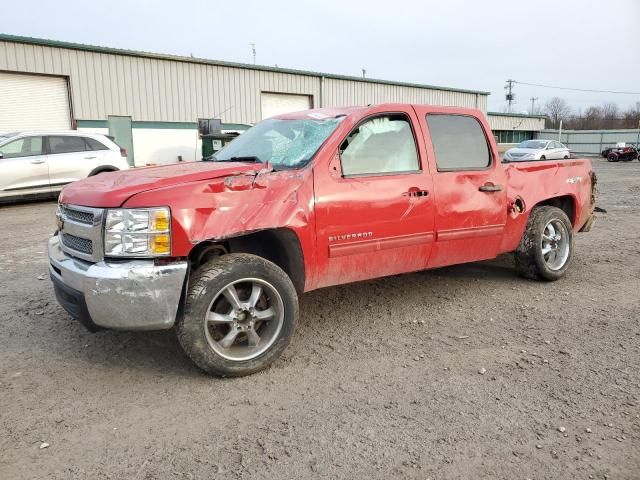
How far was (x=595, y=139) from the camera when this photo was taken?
45.9 metres

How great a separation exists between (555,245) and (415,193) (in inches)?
87.7

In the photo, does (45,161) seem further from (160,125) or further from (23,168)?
(160,125)

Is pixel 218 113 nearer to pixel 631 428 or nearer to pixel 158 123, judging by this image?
pixel 158 123

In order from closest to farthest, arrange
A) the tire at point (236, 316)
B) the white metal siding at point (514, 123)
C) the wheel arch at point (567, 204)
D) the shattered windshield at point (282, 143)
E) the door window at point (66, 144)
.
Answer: the tire at point (236, 316)
the shattered windshield at point (282, 143)
the wheel arch at point (567, 204)
the door window at point (66, 144)
the white metal siding at point (514, 123)

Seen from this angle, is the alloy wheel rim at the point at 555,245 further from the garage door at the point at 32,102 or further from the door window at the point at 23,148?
the garage door at the point at 32,102

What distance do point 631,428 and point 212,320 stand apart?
2.42 meters

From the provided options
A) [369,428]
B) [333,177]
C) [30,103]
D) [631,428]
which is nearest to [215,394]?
[369,428]

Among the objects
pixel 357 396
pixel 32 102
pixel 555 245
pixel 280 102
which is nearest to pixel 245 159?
pixel 357 396

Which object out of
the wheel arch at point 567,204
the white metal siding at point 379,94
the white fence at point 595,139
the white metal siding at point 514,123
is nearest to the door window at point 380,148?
the wheel arch at point 567,204

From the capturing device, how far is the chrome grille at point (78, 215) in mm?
3088

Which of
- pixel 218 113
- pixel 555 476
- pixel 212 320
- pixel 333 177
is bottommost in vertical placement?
pixel 555 476

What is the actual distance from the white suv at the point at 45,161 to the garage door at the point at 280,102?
1270cm

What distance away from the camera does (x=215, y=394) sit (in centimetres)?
303

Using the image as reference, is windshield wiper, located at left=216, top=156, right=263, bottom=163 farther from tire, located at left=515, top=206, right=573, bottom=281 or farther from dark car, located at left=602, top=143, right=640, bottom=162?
dark car, located at left=602, top=143, right=640, bottom=162
